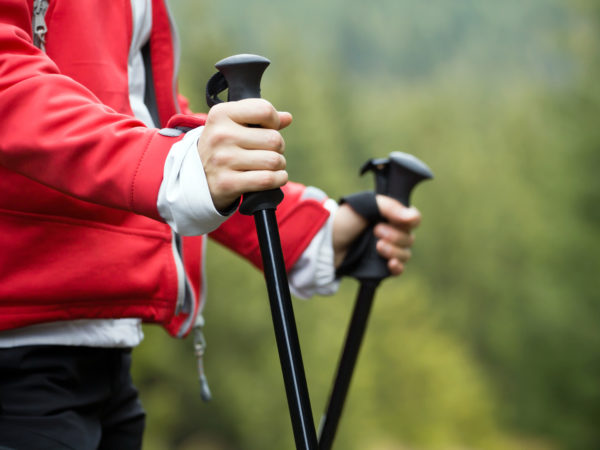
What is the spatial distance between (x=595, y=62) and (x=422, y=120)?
12.5 m

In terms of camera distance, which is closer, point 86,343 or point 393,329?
point 86,343

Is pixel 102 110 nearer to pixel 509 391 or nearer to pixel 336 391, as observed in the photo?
pixel 336 391

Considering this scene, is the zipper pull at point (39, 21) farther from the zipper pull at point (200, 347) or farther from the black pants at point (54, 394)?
the zipper pull at point (200, 347)

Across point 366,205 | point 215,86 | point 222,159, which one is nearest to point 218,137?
point 222,159

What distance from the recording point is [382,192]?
132 cm

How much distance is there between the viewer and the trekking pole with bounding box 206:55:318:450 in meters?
0.83

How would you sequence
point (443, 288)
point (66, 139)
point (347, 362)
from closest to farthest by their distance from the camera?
point (66, 139)
point (347, 362)
point (443, 288)

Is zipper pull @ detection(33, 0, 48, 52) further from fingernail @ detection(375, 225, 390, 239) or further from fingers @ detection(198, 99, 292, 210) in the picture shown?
fingernail @ detection(375, 225, 390, 239)

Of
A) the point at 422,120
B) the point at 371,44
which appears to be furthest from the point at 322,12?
the point at 422,120

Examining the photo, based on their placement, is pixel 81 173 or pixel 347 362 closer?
pixel 81 173

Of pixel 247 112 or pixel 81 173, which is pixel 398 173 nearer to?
pixel 247 112

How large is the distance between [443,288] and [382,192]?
1726cm

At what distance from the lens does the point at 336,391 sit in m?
1.27

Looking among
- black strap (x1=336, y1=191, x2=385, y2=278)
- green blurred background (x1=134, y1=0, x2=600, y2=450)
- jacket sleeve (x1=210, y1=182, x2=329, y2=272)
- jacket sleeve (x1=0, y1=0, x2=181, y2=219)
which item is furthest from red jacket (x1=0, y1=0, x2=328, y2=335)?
green blurred background (x1=134, y1=0, x2=600, y2=450)
